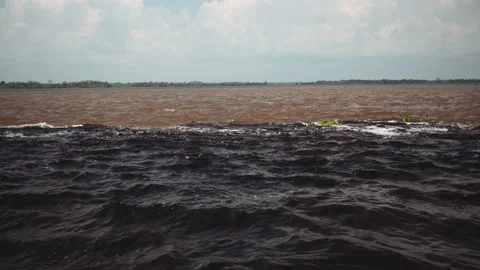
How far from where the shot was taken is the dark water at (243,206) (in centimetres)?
605

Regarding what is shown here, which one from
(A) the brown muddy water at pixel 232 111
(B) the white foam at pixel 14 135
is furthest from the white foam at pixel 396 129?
(B) the white foam at pixel 14 135

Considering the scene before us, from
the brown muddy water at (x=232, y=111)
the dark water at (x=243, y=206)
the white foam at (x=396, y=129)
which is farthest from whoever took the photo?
the brown muddy water at (x=232, y=111)

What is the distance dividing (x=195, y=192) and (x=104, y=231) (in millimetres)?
3065

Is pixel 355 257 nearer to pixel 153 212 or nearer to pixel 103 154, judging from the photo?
→ pixel 153 212

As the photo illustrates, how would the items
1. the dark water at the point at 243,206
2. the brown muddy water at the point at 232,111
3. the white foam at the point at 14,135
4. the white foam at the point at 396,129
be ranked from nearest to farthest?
1. the dark water at the point at 243,206
2. the white foam at the point at 396,129
3. the white foam at the point at 14,135
4. the brown muddy water at the point at 232,111

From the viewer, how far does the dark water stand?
605 cm

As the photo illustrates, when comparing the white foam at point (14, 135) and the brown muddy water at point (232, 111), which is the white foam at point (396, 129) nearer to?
the brown muddy water at point (232, 111)

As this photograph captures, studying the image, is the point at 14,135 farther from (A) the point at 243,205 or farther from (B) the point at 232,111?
(B) the point at 232,111

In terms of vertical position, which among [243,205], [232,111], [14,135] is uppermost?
[232,111]

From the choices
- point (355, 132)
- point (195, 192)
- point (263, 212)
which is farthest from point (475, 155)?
point (195, 192)

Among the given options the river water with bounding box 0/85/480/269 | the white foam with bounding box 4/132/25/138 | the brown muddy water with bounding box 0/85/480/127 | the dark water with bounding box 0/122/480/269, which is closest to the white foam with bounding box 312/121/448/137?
the river water with bounding box 0/85/480/269

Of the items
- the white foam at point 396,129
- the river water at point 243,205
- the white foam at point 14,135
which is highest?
the white foam at point 396,129

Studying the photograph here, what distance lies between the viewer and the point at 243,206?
27.7 ft

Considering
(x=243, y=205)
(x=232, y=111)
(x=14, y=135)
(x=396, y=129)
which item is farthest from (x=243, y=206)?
(x=232, y=111)
